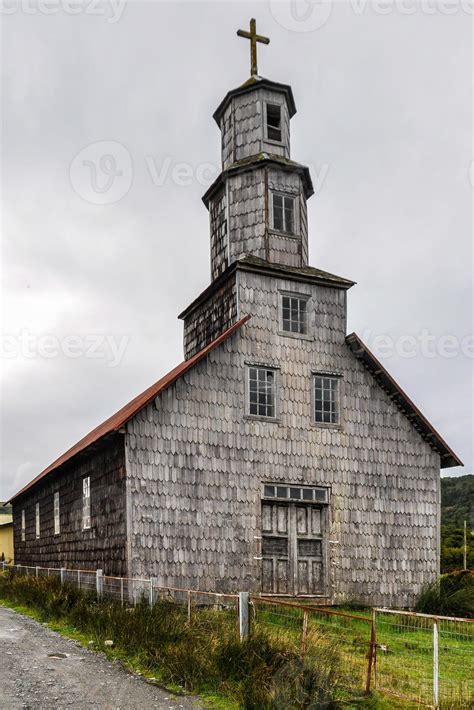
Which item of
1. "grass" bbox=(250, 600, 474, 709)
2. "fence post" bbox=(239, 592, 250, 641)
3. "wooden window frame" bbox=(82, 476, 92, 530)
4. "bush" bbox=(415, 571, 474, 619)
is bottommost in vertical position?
"bush" bbox=(415, 571, 474, 619)

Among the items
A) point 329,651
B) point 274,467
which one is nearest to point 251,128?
point 274,467

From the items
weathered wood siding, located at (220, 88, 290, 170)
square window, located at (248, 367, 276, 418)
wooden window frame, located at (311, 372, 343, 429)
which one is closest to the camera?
square window, located at (248, 367, 276, 418)

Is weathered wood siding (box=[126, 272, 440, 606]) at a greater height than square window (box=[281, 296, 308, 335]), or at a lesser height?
lesser

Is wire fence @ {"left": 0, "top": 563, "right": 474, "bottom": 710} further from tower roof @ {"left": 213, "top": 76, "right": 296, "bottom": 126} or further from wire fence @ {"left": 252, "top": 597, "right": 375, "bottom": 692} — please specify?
tower roof @ {"left": 213, "top": 76, "right": 296, "bottom": 126}

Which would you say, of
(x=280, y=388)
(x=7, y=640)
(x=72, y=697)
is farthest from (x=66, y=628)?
(x=280, y=388)

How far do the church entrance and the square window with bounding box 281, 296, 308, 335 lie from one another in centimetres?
420

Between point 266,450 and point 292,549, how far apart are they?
258cm

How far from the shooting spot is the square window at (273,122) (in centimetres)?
2402

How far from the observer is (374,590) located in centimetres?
2058

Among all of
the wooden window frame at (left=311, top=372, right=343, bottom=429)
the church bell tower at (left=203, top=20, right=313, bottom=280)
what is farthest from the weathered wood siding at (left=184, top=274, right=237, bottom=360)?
the wooden window frame at (left=311, top=372, right=343, bottom=429)

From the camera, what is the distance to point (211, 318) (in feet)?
73.3

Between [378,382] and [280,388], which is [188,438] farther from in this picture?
[378,382]

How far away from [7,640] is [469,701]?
8005mm

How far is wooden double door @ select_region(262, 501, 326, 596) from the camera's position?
19.7 metres
